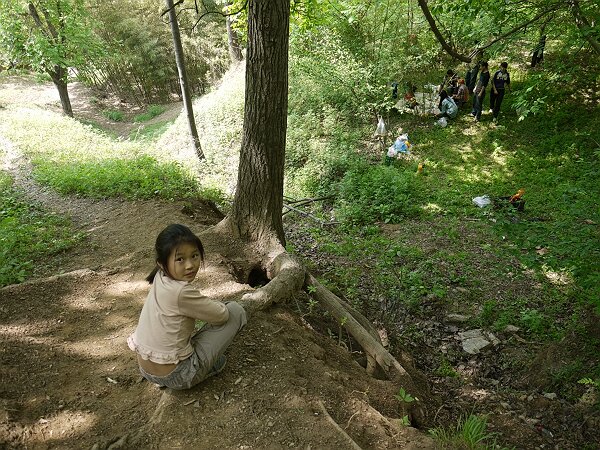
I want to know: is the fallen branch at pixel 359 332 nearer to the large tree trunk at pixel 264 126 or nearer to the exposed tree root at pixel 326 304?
the exposed tree root at pixel 326 304

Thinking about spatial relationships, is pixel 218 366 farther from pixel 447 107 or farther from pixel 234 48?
pixel 234 48

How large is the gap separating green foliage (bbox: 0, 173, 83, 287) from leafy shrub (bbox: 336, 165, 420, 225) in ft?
18.7

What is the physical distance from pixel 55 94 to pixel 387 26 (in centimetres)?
2358

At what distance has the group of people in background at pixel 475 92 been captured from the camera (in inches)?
465

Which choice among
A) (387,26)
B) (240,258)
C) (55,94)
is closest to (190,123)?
(387,26)

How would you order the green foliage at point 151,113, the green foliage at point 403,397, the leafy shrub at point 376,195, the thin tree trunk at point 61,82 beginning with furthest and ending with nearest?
the green foliage at point 151,113
the thin tree trunk at point 61,82
the leafy shrub at point 376,195
the green foliage at point 403,397

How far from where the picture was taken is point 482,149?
11547mm

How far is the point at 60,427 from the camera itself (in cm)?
273

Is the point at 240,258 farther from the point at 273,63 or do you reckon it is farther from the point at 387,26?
the point at 387,26

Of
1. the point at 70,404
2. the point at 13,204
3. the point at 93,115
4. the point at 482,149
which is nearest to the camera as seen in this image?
the point at 70,404

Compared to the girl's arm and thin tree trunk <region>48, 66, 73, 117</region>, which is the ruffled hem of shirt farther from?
thin tree trunk <region>48, 66, 73, 117</region>

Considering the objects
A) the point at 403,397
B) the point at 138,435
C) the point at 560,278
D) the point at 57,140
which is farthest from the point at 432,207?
the point at 57,140

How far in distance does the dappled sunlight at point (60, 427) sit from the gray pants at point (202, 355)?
20.5 inches

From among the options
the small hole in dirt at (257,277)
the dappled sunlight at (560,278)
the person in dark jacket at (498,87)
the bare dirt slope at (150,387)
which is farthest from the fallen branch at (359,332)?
the person in dark jacket at (498,87)
